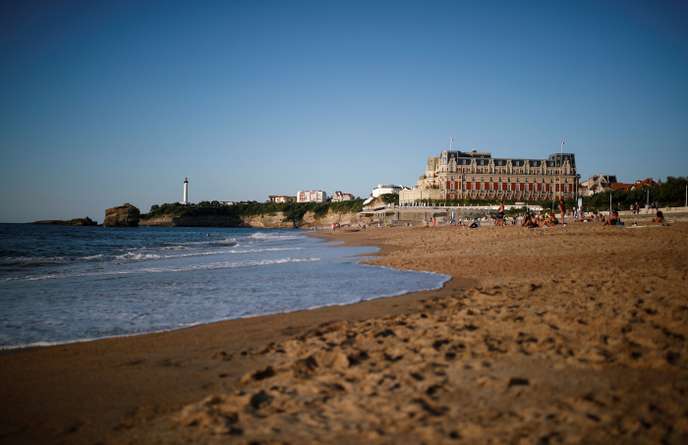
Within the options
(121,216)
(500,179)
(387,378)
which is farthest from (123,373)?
(121,216)

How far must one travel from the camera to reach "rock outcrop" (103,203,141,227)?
126312 mm

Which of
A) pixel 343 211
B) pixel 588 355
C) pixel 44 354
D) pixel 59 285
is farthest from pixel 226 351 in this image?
pixel 343 211

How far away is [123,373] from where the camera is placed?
15.7ft

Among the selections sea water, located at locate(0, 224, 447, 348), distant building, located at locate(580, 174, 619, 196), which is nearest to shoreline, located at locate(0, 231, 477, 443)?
sea water, located at locate(0, 224, 447, 348)

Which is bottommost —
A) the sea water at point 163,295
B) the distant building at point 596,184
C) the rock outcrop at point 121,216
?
the sea water at point 163,295

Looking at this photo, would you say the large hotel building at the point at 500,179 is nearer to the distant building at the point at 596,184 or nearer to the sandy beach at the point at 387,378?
the distant building at the point at 596,184

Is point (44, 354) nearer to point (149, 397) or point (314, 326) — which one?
point (149, 397)

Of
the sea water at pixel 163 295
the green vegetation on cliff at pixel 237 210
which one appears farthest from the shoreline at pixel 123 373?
the green vegetation on cliff at pixel 237 210

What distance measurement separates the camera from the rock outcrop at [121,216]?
414 ft

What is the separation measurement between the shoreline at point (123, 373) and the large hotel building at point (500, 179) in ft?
339

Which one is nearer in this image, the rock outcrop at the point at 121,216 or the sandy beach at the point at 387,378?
the sandy beach at the point at 387,378

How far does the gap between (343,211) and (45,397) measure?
449ft

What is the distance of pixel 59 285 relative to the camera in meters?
11.6

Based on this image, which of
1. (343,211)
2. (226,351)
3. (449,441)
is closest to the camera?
(449,441)
